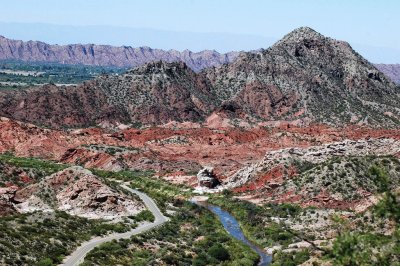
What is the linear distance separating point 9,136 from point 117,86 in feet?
194

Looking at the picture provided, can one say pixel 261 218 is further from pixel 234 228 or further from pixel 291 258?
pixel 291 258

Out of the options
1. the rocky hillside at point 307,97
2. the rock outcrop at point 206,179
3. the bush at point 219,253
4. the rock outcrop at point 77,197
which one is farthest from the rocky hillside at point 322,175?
the rocky hillside at point 307,97

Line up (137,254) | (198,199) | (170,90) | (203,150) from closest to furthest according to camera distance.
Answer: (137,254) → (198,199) → (203,150) → (170,90)

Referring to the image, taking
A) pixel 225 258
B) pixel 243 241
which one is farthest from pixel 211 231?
pixel 225 258

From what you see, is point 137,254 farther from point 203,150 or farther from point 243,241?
point 203,150

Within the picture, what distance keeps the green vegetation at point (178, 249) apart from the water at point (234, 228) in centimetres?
129

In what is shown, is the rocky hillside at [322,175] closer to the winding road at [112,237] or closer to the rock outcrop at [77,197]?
the winding road at [112,237]

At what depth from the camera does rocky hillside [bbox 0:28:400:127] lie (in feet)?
592

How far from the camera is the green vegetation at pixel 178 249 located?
174 ft

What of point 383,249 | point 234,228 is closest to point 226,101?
point 234,228

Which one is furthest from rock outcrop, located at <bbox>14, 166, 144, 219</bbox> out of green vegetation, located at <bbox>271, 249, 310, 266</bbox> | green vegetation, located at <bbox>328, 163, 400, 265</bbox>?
green vegetation, located at <bbox>328, 163, 400, 265</bbox>

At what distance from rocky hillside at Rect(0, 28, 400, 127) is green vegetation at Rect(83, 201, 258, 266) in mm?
108680

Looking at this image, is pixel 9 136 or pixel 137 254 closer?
pixel 137 254

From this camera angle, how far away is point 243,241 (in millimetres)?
68500
